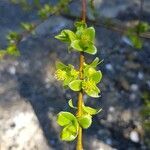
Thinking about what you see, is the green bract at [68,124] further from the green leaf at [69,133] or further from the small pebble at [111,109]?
the small pebble at [111,109]

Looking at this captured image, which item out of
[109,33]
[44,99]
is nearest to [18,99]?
[44,99]

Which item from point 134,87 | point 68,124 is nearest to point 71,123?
point 68,124

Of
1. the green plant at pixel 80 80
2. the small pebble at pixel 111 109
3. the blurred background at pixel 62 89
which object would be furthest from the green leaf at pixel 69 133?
the small pebble at pixel 111 109

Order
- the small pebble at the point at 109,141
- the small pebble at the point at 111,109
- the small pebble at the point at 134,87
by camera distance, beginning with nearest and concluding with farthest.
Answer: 1. the small pebble at the point at 109,141
2. the small pebble at the point at 111,109
3. the small pebble at the point at 134,87

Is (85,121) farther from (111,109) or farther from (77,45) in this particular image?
(111,109)

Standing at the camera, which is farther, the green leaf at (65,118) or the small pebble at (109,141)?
the small pebble at (109,141)

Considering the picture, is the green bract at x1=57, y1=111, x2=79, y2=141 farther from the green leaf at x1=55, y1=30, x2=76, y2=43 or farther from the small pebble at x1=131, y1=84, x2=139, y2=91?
the small pebble at x1=131, y1=84, x2=139, y2=91

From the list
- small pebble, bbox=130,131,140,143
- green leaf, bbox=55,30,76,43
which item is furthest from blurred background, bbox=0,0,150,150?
green leaf, bbox=55,30,76,43
